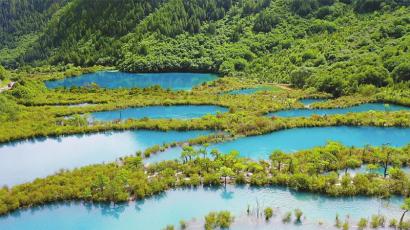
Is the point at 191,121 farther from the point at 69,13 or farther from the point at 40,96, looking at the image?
the point at 69,13

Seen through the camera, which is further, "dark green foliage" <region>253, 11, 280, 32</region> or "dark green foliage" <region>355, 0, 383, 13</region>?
"dark green foliage" <region>253, 11, 280, 32</region>

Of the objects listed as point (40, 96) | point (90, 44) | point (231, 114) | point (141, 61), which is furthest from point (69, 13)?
point (231, 114)

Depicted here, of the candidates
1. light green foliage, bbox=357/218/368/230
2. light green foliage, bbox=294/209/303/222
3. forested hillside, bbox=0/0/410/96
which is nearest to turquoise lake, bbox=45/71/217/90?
forested hillside, bbox=0/0/410/96

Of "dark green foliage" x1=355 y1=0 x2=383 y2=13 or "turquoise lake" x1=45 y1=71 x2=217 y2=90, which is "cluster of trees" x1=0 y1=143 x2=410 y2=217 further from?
"dark green foliage" x1=355 y1=0 x2=383 y2=13

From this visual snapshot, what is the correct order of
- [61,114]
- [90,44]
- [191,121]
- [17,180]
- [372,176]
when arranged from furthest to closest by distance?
[90,44], [61,114], [191,121], [17,180], [372,176]

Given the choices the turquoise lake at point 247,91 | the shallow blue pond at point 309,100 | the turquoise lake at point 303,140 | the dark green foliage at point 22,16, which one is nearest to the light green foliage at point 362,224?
the turquoise lake at point 303,140
